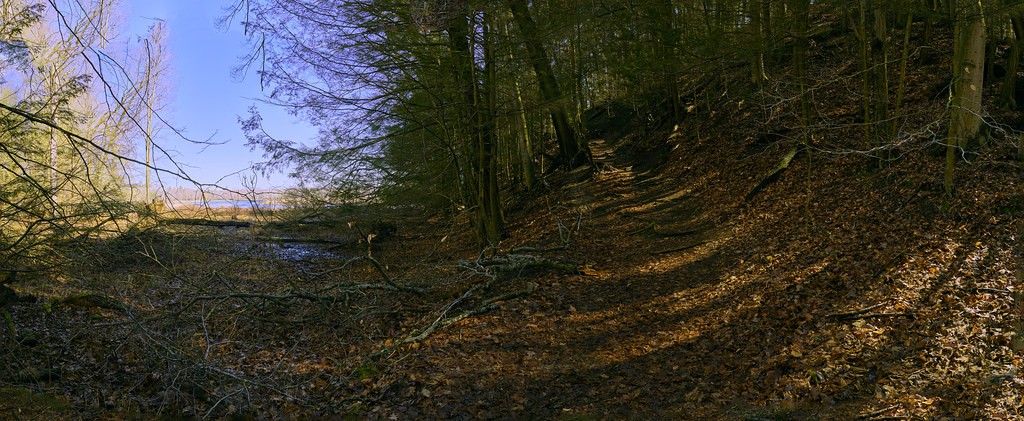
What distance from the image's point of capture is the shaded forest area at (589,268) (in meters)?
5.39

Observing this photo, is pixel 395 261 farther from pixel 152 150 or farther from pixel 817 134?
pixel 152 150

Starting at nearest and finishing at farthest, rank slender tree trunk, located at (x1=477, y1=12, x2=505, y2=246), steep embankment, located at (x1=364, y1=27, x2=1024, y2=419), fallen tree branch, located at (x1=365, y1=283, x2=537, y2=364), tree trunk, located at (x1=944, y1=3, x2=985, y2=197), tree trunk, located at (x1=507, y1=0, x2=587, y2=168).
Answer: steep embankment, located at (x1=364, y1=27, x2=1024, y2=419), fallen tree branch, located at (x1=365, y1=283, x2=537, y2=364), tree trunk, located at (x1=944, y1=3, x2=985, y2=197), slender tree trunk, located at (x1=477, y1=12, x2=505, y2=246), tree trunk, located at (x1=507, y1=0, x2=587, y2=168)

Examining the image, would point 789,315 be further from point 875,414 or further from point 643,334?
point 875,414

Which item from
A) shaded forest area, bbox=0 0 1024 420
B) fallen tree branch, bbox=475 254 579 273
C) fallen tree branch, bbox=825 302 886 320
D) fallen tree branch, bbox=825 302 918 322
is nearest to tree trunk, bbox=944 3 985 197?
shaded forest area, bbox=0 0 1024 420

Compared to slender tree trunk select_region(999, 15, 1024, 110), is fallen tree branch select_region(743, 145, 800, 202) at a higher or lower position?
lower

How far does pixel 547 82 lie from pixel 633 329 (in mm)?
8652

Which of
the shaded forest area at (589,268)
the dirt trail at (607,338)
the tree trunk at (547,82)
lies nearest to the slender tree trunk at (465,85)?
the shaded forest area at (589,268)

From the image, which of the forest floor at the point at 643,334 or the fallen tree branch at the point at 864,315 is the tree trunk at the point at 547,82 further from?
the fallen tree branch at the point at 864,315

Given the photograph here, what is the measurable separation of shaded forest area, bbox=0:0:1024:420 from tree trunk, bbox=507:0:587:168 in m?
0.11

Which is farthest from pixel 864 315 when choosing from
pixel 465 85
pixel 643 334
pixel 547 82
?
pixel 547 82

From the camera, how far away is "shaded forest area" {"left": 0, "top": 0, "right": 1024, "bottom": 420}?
5395 mm

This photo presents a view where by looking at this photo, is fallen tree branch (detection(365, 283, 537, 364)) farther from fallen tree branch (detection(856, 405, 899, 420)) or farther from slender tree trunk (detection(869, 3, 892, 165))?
slender tree trunk (detection(869, 3, 892, 165))

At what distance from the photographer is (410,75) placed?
11391 mm

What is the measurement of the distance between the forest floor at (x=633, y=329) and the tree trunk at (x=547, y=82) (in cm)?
455
